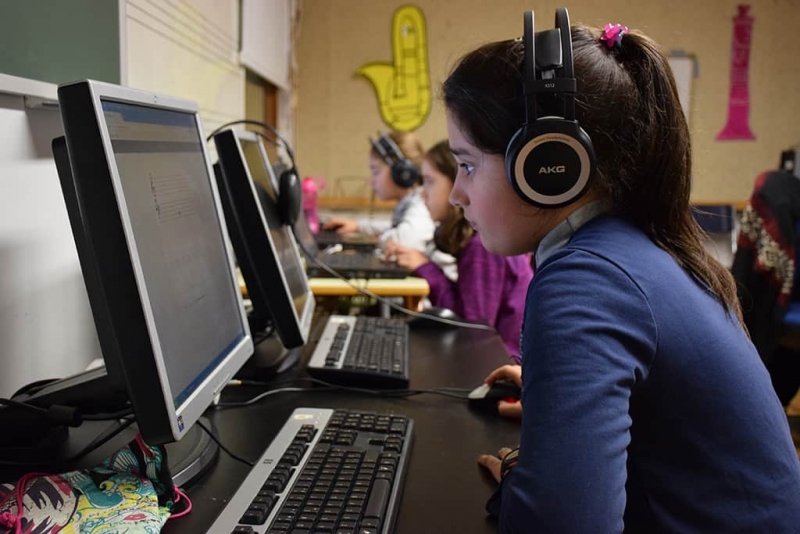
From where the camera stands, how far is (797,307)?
227 cm

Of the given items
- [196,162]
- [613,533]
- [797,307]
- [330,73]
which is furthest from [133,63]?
[330,73]

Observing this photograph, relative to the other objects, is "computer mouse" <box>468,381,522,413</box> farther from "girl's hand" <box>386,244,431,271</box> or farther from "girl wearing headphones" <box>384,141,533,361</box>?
"girl's hand" <box>386,244,431,271</box>

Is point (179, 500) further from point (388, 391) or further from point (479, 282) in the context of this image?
point (479, 282)

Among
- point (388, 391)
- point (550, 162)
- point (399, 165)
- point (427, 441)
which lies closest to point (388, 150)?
point (399, 165)

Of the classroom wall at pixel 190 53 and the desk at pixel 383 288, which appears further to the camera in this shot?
the desk at pixel 383 288

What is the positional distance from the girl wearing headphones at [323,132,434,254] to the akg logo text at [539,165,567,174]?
191 cm

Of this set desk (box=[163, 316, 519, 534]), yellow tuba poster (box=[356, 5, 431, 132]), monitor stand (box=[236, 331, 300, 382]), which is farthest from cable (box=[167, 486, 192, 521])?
yellow tuba poster (box=[356, 5, 431, 132])

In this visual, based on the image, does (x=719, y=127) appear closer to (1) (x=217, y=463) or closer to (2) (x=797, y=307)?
(2) (x=797, y=307)

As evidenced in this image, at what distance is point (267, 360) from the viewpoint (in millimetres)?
1075

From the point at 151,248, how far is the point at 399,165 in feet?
7.69

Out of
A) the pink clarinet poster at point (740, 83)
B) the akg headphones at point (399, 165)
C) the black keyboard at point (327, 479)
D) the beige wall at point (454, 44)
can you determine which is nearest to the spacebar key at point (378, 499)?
the black keyboard at point (327, 479)

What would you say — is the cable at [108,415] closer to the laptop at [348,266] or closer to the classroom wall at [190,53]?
the classroom wall at [190,53]

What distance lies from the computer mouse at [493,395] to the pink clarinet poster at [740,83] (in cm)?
388

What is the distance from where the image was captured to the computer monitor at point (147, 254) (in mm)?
542
